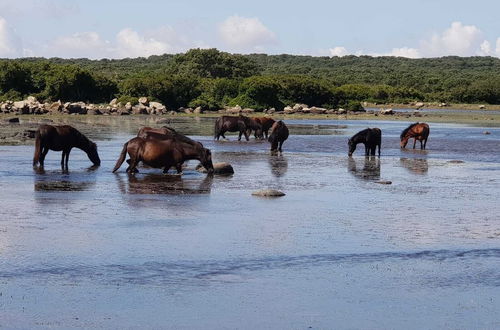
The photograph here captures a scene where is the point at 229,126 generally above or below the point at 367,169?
above

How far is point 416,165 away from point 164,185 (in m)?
10.1

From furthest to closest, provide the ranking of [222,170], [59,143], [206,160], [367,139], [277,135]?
[277,135] < [367,139] < [59,143] < [222,170] < [206,160]

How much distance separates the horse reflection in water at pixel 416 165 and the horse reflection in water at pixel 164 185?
21.2 feet

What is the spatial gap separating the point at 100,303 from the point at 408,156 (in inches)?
919

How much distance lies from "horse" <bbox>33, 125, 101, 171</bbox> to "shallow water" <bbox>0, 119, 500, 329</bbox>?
3.11 ft

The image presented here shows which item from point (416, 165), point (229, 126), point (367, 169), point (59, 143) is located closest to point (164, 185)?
point (59, 143)

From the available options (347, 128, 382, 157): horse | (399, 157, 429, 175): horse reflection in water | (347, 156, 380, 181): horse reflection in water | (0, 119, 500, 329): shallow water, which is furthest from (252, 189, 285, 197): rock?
(347, 128, 382, 157): horse

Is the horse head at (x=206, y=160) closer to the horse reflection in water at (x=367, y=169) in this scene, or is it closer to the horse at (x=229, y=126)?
the horse reflection in water at (x=367, y=169)

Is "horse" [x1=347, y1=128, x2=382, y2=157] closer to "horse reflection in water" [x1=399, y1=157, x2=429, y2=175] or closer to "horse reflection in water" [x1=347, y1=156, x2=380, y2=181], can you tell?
"horse reflection in water" [x1=347, y1=156, x2=380, y2=181]

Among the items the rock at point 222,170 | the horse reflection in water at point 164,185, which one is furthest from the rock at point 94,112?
the horse reflection in water at point 164,185

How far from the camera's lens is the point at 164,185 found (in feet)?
67.3

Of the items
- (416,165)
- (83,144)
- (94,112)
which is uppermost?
(83,144)

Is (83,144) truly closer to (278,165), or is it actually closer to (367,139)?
(278,165)

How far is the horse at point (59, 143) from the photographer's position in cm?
2467
